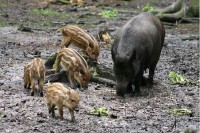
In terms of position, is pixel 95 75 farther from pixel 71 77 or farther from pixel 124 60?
pixel 124 60

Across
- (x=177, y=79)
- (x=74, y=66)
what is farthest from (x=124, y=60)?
(x=177, y=79)

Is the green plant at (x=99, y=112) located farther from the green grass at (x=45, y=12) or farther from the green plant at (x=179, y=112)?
the green grass at (x=45, y=12)

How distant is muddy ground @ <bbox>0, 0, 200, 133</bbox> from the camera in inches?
344

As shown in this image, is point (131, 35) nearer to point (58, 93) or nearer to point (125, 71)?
point (125, 71)

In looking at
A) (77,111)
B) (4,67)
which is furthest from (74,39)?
(77,111)

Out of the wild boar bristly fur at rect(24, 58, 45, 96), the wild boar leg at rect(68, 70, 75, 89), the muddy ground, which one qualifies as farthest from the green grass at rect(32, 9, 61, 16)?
the wild boar bristly fur at rect(24, 58, 45, 96)

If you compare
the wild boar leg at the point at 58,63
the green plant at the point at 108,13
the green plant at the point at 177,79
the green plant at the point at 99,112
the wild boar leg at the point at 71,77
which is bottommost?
the green plant at the point at 177,79

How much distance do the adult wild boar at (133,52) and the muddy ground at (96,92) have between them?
327 mm

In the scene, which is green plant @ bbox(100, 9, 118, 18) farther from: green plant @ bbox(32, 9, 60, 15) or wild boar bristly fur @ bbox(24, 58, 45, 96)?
wild boar bristly fur @ bbox(24, 58, 45, 96)

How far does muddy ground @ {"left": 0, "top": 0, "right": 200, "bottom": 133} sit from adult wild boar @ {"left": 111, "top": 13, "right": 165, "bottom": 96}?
327 millimetres

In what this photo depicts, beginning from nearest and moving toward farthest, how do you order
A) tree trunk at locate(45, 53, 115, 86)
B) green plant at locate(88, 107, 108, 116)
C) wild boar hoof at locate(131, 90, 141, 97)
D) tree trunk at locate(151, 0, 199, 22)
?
green plant at locate(88, 107, 108, 116) → wild boar hoof at locate(131, 90, 141, 97) → tree trunk at locate(45, 53, 115, 86) → tree trunk at locate(151, 0, 199, 22)

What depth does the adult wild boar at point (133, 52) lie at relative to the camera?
A: 10797mm

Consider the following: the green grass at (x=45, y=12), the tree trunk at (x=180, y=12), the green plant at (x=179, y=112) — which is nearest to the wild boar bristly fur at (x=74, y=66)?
the green plant at (x=179, y=112)

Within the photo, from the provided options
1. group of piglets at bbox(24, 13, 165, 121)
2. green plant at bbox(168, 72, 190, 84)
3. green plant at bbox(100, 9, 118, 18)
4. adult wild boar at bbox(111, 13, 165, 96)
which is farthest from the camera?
green plant at bbox(100, 9, 118, 18)
